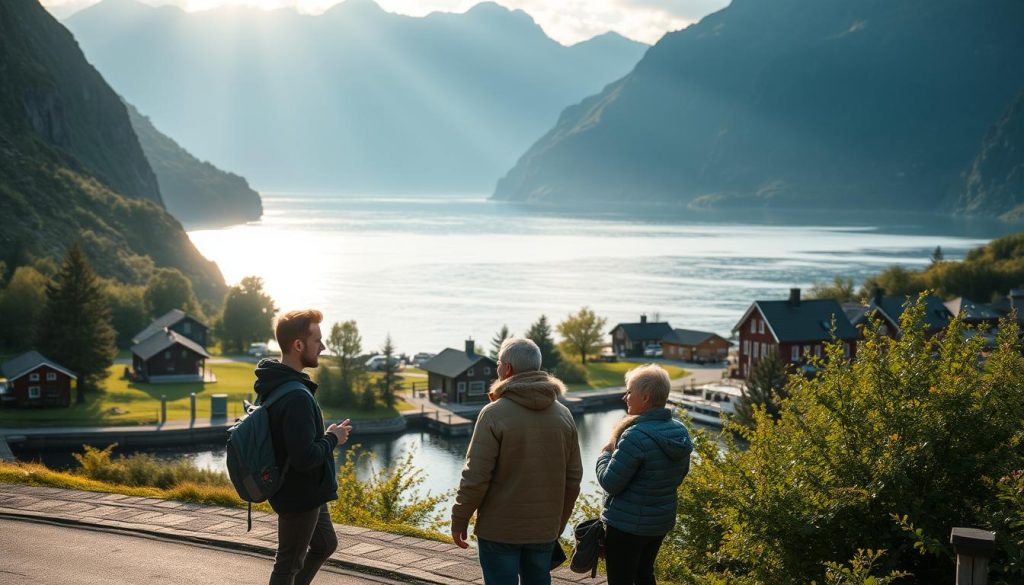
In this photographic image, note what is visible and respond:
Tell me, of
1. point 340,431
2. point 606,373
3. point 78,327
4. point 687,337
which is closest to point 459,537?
point 340,431

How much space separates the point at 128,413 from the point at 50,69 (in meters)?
147

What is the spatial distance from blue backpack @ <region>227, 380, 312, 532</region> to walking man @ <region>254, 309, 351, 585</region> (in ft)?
0.26

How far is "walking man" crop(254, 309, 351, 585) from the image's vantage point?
759cm

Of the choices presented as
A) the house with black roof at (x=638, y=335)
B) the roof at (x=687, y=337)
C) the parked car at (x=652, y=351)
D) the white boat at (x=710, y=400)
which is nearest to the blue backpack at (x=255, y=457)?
the white boat at (x=710, y=400)

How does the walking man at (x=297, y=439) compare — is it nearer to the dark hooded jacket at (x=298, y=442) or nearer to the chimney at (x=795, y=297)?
the dark hooded jacket at (x=298, y=442)

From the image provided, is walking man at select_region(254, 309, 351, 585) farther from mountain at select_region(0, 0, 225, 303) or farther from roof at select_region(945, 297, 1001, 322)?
mountain at select_region(0, 0, 225, 303)

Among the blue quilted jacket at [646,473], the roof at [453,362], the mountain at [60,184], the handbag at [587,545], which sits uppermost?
the mountain at [60,184]

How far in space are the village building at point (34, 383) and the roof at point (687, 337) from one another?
55.2 m

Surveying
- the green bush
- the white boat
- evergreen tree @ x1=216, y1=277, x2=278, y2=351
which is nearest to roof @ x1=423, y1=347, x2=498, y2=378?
the white boat

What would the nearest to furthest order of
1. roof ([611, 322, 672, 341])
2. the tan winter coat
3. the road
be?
the tan winter coat, the road, roof ([611, 322, 672, 341])

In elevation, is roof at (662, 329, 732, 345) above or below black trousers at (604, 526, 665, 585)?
below

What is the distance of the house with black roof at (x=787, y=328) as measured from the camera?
7550 cm

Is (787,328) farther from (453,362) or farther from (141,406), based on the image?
(141,406)

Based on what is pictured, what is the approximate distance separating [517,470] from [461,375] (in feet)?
216
